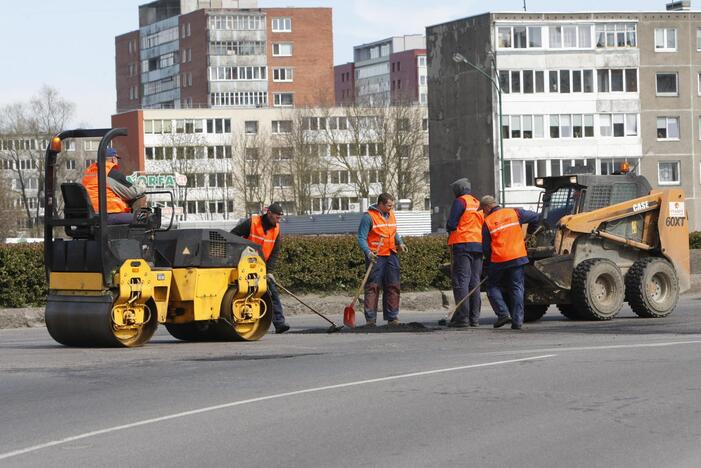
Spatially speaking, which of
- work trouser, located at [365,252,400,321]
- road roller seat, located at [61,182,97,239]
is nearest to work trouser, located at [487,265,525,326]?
work trouser, located at [365,252,400,321]

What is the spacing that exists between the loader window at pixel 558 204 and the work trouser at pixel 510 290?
101 inches

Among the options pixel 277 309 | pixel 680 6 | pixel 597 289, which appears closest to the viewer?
pixel 277 309

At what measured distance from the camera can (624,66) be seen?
83.6 meters

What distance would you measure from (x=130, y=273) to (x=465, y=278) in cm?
507

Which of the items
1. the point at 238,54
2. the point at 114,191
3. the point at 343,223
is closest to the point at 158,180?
the point at 114,191

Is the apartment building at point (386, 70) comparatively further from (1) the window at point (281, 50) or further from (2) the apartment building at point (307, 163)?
(2) the apartment building at point (307, 163)

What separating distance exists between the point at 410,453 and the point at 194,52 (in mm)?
140612

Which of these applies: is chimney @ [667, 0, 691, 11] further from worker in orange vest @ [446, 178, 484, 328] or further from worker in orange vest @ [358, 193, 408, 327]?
worker in orange vest @ [446, 178, 484, 328]

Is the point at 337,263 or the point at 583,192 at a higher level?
the point at 583,192

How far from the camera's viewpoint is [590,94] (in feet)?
275

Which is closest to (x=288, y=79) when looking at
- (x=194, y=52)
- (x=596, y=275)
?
(x=194, y=52)

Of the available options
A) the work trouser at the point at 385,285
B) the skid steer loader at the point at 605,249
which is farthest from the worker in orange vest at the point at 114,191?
the skid steer loader at the point at 605,249

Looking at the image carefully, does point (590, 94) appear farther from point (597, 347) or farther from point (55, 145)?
point (55, 145)

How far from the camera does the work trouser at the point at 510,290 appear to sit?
1706 cm
